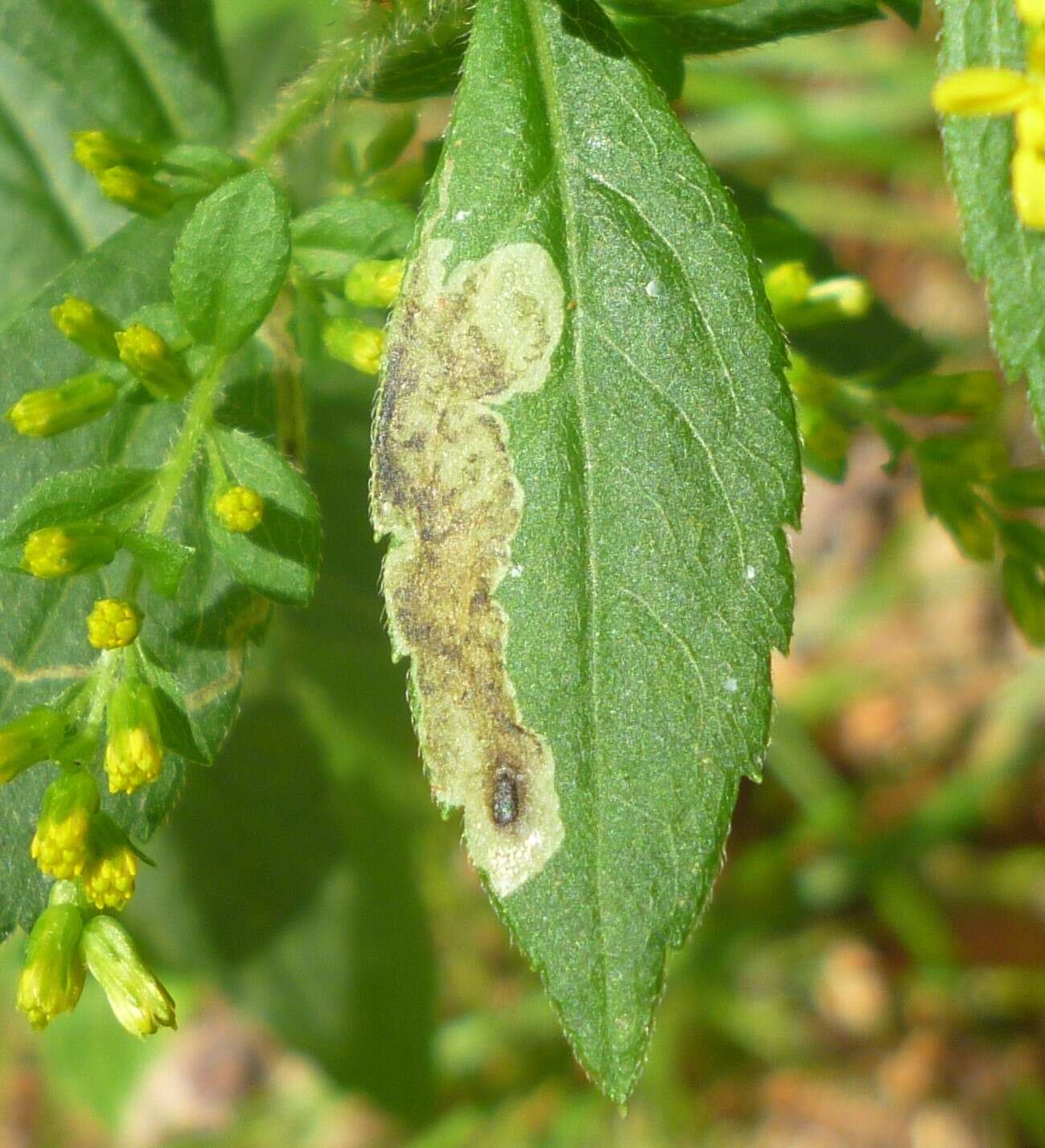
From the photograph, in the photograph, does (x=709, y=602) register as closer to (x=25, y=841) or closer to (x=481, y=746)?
(x=481, y=746)

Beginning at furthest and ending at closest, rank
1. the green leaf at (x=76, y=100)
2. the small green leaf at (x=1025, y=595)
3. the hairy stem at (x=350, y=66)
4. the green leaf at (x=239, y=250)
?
the green leaf at (x=76, y=100) < the small green leaf at (x=1025, y=595) < the hairy stem at (x=350, y=66) < the green leaf at (x=239, y=250)

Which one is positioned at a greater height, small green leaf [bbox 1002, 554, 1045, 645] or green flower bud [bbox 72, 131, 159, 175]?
green flower bud [bbox 72, 131, 159, 175]

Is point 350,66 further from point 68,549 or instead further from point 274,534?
point 68,549

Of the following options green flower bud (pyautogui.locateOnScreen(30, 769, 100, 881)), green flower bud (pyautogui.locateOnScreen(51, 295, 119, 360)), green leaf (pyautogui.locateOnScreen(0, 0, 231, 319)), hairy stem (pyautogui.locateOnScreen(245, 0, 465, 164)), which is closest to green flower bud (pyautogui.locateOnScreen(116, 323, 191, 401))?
green flower bud (pyautogui.locateOnScreen(51, 295, 119, 360))

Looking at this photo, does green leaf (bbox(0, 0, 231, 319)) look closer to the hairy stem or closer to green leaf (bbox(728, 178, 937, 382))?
the hairy stem

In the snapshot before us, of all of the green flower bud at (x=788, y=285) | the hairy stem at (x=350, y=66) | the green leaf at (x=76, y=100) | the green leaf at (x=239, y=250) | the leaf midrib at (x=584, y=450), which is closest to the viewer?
the leaf midrib at (x=584, y=450)

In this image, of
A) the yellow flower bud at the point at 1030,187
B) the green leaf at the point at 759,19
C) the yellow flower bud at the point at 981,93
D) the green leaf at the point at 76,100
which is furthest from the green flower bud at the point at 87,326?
the yellow flower bud at the point at 1030,187

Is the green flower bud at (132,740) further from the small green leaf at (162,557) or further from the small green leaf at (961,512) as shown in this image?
the small green leaf at (961,512)
